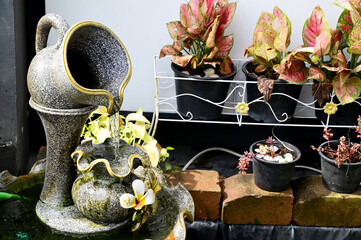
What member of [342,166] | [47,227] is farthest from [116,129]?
[342,166]

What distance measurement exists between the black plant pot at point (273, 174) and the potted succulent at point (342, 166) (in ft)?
0.50

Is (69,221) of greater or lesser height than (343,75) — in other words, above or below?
below

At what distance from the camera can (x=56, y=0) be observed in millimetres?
2904

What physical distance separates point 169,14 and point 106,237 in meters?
1.40

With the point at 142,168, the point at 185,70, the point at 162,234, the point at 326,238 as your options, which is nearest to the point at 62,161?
the point at 142,168

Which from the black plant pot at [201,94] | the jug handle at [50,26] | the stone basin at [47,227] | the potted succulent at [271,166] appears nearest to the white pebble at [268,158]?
the potted succulent at [271,166]

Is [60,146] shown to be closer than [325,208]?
Yes

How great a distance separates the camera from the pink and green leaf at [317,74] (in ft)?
8.27

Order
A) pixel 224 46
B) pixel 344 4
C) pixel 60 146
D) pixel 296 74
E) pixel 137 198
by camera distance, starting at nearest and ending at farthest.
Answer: pixel 137 198 → pixel 60 146 → pixel 344 4 → pixel 296 74 → pixel 224 46

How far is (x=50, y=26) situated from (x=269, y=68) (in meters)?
1.19

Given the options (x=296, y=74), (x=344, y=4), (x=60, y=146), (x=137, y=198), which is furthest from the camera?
(x=296, y=74)

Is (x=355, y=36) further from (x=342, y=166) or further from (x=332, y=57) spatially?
(x=342, y=166)

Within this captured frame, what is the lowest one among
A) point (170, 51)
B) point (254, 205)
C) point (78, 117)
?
point (254, 205)

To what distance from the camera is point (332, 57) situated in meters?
2.54
